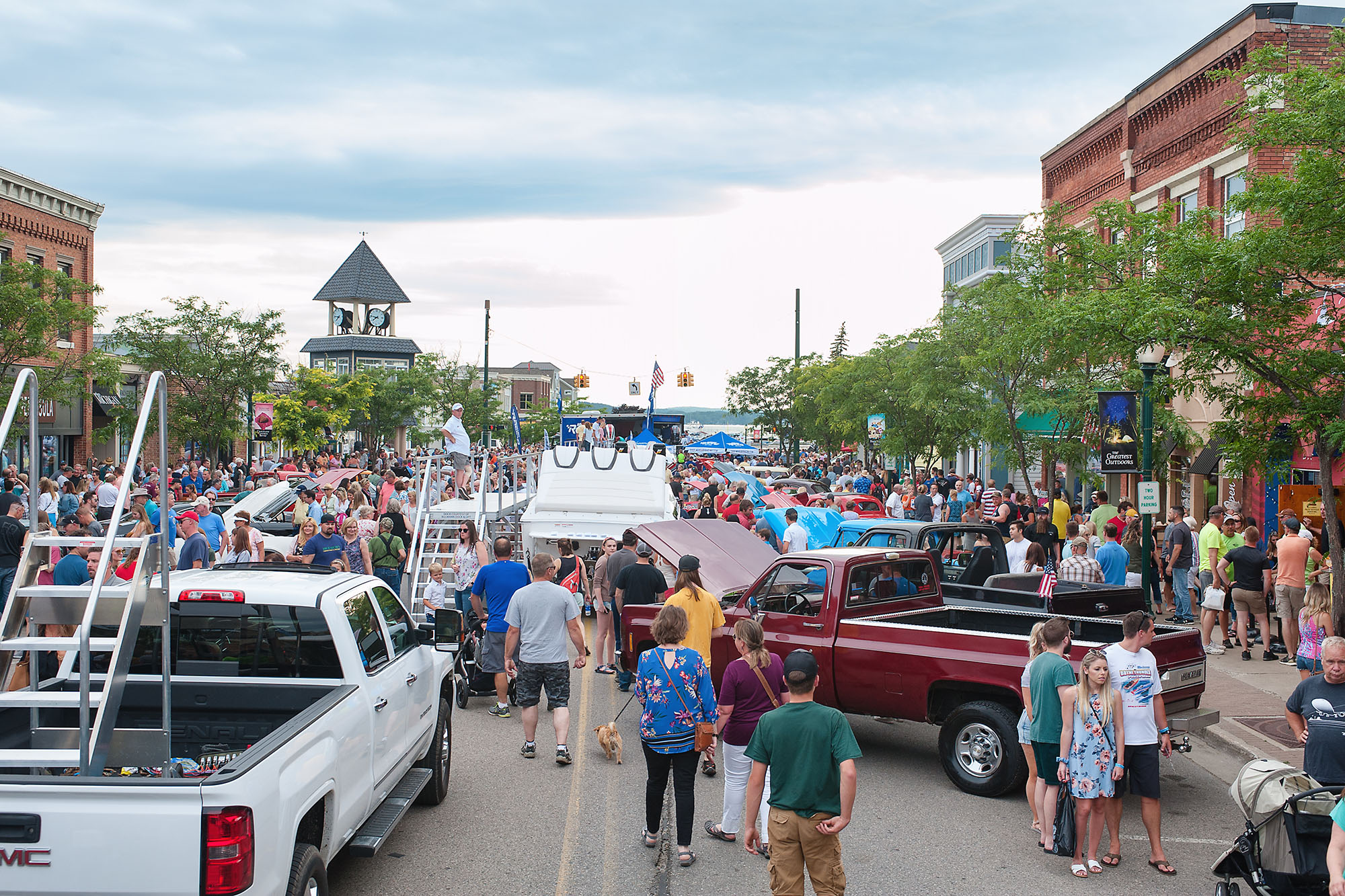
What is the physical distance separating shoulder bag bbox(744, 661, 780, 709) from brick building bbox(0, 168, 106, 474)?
1291 inches

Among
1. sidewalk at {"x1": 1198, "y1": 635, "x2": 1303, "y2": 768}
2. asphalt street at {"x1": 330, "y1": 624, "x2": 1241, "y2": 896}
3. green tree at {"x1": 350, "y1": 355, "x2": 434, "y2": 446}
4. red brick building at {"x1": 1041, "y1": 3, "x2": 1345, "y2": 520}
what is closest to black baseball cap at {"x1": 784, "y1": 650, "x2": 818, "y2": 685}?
asphalt street at {"x1": 330, "y1": 624, "x2": 1241, "y2": 896}

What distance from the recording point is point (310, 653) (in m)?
6.20

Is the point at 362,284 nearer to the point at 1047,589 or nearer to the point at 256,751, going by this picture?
the point at 1047,589

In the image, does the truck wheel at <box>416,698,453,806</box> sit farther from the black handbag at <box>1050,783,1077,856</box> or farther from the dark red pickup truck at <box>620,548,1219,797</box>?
the black handbag at <box>1050,783,1077,856</box>

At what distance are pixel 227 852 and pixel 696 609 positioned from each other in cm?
511

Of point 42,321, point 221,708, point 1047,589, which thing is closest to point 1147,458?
point 1047,589

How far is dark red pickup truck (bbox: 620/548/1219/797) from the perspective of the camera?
827 cm

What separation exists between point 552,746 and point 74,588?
5.65 metres

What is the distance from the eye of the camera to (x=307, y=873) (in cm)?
486

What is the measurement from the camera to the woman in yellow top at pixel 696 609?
29.1 feet

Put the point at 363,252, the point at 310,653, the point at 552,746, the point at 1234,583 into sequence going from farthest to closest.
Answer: the point at 363,252 < the point at 1234,583 < the point at 552,746 < the point at 310,653

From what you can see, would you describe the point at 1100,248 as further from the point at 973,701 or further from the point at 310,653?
the point at 310,653

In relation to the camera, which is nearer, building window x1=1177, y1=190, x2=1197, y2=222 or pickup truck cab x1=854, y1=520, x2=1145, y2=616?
pickup truck cab x1=854, y1=520, x2=1145, y2=616

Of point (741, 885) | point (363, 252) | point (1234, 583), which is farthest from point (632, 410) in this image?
point (363, 252)
